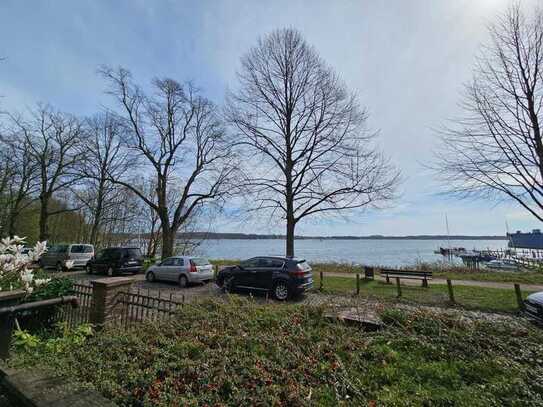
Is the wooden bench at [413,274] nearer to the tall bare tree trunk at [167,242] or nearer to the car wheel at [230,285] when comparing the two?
the car wheel at [230,285]

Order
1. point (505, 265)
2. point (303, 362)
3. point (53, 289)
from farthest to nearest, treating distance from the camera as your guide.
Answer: point (505, 265) < point (53, 289) < point (303, 362)

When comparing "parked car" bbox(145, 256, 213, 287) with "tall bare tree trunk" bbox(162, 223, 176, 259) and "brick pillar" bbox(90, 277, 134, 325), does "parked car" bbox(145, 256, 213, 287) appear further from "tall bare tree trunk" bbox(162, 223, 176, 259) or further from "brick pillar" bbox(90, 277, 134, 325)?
"brick pillar" bbox(90, 277, 134, 325)

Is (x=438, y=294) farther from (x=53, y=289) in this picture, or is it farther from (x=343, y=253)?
(x=343, y=253)

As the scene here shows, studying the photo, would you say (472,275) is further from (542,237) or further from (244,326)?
(542,237)

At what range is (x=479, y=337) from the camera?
3.85 metres

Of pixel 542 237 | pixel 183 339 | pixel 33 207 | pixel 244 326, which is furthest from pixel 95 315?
pixel 542 237

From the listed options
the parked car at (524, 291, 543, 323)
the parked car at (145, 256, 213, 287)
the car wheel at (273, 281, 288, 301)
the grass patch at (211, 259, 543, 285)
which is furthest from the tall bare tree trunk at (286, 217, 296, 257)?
the parked car at (524, 291, 543, 323)

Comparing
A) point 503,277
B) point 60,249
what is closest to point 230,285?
point 503,277

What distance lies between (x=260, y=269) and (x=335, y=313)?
659cm

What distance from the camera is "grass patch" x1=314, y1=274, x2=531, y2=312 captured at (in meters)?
9.00

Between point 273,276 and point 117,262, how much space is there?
10.4 metres

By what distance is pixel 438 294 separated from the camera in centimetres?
1069

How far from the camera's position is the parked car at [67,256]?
720 inches

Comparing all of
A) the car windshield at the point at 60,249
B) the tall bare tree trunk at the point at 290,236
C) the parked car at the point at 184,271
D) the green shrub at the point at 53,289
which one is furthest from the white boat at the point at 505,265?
the car windshield at the point at 60,249
